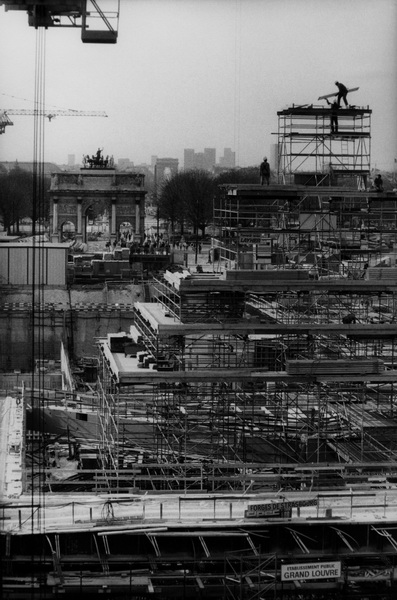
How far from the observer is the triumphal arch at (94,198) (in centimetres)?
5647

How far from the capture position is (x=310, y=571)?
1455 centimetres

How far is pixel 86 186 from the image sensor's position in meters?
56.9

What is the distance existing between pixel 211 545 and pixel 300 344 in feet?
14.6

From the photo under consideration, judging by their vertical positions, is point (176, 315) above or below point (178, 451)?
above

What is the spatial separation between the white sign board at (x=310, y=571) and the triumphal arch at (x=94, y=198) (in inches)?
1615

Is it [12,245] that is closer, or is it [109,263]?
[12,245]

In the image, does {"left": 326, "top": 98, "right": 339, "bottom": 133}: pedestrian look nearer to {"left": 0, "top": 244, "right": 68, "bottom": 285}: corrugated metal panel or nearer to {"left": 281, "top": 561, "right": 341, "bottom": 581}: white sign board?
{"left": 281, "top": 561, "right": 341, "bottom": 581}: white sign board

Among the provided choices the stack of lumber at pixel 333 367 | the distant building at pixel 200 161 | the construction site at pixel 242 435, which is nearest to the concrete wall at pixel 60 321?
the construction site at pixel 242 435

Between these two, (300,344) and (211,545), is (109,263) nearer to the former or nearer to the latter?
(300,344)

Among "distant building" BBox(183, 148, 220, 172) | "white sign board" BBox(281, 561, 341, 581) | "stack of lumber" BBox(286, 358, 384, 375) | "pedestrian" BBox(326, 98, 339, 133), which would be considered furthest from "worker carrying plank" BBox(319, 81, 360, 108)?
"distant building" BBox(183, 148, 220, 172)

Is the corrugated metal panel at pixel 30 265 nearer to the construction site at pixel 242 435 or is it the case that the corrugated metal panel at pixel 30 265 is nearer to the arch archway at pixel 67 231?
the construction site at pixel 242 435

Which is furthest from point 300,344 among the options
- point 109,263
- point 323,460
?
point 109,263

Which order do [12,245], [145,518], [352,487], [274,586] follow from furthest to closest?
[12,245]
[352,487]
[145,518]
[274,586]

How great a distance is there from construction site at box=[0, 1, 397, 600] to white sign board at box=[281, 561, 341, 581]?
0.01 meters
